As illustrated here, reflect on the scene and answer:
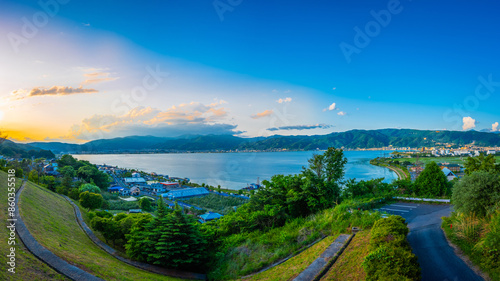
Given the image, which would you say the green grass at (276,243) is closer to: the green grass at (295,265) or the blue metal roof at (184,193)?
the green grass at (295,265)

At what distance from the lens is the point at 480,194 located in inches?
296

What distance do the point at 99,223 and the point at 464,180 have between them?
609 inches

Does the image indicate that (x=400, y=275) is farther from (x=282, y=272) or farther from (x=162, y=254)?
(x=162, y=254)

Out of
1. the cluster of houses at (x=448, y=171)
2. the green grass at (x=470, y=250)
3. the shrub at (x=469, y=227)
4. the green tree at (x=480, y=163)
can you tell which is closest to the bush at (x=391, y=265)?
the green grass at (x=470, y=250)

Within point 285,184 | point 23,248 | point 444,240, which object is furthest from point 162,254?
point 444,240

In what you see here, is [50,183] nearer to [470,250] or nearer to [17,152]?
[470,250]

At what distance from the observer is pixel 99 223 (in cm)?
1264

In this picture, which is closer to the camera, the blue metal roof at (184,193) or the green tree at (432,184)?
the green tree at (432,184)

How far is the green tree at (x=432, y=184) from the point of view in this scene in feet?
56.1

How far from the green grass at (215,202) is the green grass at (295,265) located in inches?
1150

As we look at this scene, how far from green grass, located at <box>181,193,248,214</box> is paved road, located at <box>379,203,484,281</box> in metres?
28.4

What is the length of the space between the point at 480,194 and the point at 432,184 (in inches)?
446

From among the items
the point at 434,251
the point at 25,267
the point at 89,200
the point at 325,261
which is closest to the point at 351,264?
the point at 325,261

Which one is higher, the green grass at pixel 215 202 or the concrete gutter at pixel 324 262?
the concrete gutter at pixel 324 262
